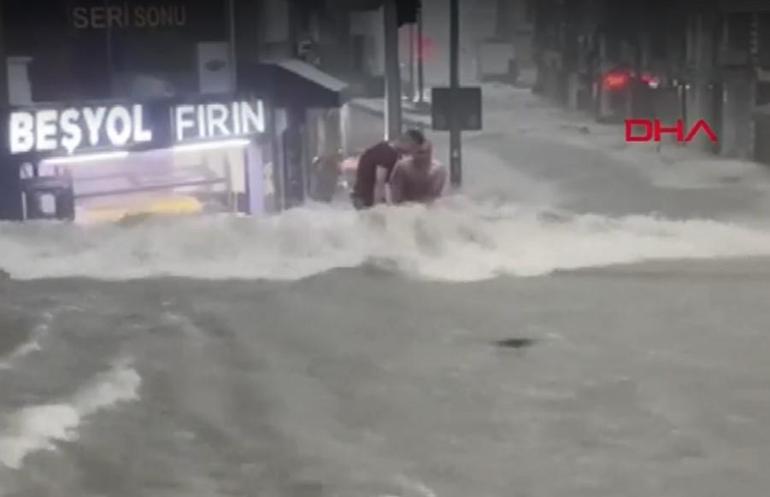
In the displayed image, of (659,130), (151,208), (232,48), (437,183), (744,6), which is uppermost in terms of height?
(744,6)

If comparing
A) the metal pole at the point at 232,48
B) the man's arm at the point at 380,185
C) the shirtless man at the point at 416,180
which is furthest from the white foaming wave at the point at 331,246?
the metal pole at the point at 232,48

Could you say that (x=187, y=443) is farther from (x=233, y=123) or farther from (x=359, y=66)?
(x=359, y=66)

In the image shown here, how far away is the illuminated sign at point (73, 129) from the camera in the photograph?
17.8 meters

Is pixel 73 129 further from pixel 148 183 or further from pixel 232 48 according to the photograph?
pixel 232 48

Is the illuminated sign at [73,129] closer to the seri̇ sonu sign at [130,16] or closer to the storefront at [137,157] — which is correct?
the storefront at [137,157]

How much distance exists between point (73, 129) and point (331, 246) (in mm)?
10084

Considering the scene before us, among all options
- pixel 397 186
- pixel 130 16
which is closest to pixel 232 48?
pixel 130 16

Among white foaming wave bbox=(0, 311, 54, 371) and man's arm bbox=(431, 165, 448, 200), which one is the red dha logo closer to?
man's arm bbox=(431, 165, 448, 200)

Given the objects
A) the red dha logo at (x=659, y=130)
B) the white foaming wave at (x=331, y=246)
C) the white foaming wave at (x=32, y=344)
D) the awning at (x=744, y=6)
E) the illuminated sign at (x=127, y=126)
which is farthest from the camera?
the red dha logo at (x=659, y=130)

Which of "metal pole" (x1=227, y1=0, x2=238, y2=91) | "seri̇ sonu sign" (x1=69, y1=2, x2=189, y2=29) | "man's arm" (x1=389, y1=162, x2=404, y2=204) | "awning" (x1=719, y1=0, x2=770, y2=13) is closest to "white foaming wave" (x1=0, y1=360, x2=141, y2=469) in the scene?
"man's arm" (x1=389, y1=162, x2=404, y2=204)

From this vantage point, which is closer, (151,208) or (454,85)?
(151,208)

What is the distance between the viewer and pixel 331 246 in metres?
8.83

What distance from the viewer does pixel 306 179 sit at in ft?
82.6

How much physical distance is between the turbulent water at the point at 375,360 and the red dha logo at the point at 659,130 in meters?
34.6
